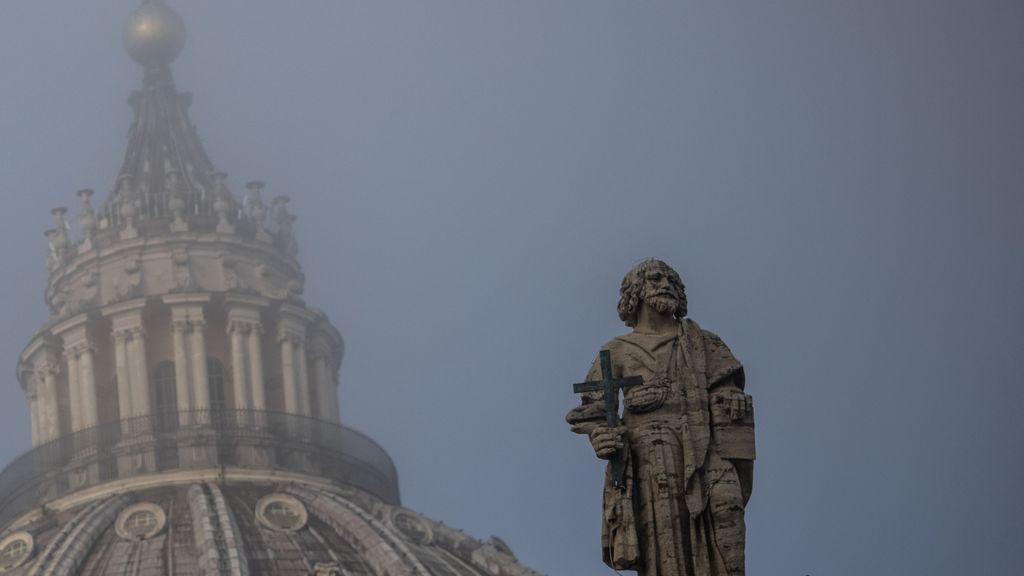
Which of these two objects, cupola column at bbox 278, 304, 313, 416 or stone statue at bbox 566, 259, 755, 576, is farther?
cupola column at bbox 278, 304, 313, 416

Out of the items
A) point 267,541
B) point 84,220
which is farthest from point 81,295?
point 267,541

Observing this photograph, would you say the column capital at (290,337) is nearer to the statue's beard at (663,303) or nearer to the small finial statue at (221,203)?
the small finial statue at (221,203)

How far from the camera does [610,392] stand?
2322cm

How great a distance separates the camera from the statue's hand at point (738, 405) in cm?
2359

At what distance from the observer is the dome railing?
121312 mm

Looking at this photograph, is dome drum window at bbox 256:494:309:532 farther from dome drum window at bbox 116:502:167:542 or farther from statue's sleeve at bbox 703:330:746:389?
statue's sleeve at bbox 703:330:746:389

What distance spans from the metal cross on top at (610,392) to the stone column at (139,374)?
98.1 meters

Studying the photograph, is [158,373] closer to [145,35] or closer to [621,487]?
[145,35]

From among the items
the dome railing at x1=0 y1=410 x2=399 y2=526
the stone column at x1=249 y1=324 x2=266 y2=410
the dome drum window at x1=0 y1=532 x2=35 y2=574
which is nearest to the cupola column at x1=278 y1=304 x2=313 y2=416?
the stone column at x1=249 y1=324 x2=266 y2=410

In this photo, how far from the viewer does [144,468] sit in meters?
123

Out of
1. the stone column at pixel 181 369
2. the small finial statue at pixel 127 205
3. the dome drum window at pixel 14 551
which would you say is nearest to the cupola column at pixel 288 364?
the stone column at pixel 181 369

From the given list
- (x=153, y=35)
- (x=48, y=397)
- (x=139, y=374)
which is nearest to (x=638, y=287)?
(x=139, y=374)

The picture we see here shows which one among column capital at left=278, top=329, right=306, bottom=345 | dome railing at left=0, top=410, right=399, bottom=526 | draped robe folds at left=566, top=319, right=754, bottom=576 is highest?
column capital at left=278, top=329, right=306, bottom=345

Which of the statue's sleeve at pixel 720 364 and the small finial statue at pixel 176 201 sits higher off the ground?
the small finial statue at pixel 176 201
